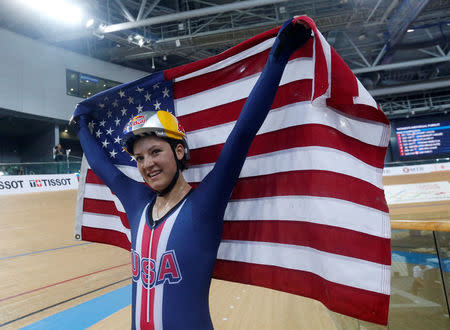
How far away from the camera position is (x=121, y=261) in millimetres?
3469

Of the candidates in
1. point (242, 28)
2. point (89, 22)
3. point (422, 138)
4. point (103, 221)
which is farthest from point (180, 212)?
point (422, 138)

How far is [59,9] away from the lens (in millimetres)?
8516

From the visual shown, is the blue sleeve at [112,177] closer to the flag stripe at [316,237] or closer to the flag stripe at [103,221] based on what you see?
the flag stripe at [103,221]

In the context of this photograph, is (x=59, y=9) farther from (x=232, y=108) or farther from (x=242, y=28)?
(x=232, y=108)

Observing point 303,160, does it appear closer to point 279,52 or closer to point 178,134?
point 279,52

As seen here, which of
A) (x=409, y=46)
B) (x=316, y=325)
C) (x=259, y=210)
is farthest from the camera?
(x=409, y=46)

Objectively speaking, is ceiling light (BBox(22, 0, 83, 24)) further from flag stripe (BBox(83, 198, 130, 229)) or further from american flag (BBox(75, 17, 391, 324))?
american flag (BBox(75, 17, 391, 324))

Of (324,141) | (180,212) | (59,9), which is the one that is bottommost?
(180,212)

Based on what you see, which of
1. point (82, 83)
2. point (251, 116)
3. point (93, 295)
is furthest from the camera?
point (82, 83)

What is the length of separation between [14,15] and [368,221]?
14415 millimetres

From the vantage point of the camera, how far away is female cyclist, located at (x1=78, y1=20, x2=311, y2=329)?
1.11 metres

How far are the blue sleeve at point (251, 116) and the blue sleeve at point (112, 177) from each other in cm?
41

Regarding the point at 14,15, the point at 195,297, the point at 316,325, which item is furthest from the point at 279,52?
the point at 14,15

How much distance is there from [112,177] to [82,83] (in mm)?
14409
